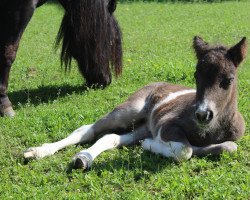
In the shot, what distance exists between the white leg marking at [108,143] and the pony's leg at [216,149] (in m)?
0.86

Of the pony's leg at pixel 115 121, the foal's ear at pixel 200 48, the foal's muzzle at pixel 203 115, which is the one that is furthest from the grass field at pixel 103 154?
the foal's ear at pixel 200 48

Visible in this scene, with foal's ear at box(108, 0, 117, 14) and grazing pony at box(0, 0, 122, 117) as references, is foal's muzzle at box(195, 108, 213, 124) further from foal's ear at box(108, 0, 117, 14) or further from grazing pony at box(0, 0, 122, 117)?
foal's ear at box(108, 0, 117, 14)

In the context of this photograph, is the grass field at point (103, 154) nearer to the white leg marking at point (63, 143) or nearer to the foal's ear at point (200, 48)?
the white leg marking at point (63, 143)

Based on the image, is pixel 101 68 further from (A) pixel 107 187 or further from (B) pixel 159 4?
(B) pixel 159 4

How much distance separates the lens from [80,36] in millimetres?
7727

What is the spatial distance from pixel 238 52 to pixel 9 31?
11.2 feet

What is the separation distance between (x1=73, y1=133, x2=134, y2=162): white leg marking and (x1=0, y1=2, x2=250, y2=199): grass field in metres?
0.07

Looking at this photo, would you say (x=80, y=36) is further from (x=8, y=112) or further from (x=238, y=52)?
(x=238, y=52)

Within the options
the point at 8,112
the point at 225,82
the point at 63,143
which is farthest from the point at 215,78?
the point at 8,112

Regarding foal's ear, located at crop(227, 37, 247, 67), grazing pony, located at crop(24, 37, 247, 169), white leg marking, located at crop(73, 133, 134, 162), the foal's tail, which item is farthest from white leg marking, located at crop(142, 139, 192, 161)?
the foal's tail

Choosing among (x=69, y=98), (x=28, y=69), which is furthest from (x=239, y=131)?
(x=28, y=69)

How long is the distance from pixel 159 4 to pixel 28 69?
13.6 meters

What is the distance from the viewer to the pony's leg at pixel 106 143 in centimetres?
480

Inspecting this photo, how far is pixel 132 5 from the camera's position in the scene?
22578mm
